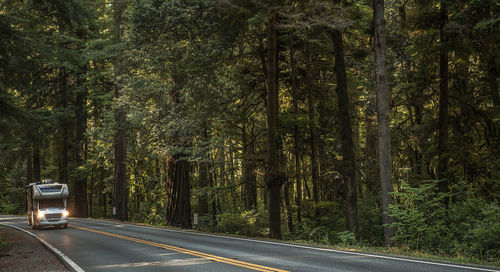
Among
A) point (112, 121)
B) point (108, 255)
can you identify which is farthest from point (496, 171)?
point (112, 121)

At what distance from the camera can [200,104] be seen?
20.5 metres

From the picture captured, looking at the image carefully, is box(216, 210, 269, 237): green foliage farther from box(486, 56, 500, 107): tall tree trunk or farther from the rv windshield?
box(486, 56, 500, 107): tall tree trunk

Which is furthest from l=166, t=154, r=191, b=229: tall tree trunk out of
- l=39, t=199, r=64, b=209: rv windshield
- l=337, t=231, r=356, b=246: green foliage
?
l=337, t=231, r=356, b=246: green foliage

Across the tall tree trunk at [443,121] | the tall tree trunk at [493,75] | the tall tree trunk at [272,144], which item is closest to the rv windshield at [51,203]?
the tall tree trunk at [272,144]

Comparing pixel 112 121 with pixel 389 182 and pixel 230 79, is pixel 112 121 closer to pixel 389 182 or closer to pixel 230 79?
pixel 230 79

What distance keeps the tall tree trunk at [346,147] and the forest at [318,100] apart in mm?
58

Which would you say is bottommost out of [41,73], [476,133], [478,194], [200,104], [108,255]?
[108,255]

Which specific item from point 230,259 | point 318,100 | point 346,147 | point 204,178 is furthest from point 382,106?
point 204,178

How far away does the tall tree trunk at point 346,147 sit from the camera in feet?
55.0

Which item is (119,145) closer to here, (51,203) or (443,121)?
(51,203)

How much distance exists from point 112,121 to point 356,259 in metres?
23.9

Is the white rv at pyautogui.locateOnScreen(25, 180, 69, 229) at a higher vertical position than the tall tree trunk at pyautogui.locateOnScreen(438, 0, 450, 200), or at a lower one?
lower

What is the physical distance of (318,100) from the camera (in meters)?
21.5

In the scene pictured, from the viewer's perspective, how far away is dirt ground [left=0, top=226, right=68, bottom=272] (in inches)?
428
